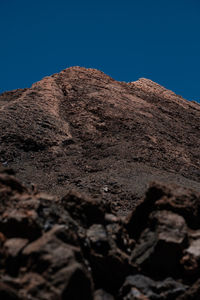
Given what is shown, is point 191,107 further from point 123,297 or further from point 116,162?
point 123,297

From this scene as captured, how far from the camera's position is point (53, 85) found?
25594mm

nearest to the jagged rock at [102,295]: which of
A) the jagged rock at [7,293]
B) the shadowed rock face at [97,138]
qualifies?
the jagged rock at [7,293]

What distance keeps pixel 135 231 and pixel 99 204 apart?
1.15 meters

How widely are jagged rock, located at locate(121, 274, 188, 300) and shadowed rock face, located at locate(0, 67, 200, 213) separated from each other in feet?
21.8

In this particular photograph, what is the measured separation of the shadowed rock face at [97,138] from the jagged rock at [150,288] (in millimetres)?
6630

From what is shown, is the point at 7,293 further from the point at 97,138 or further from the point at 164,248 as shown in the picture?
the point at 97,138

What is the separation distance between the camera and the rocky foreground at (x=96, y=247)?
17.2 ft

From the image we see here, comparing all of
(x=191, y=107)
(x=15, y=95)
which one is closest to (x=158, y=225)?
(x=15, y=95)

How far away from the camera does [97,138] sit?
19.9 meters

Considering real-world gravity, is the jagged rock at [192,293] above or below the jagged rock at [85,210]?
below

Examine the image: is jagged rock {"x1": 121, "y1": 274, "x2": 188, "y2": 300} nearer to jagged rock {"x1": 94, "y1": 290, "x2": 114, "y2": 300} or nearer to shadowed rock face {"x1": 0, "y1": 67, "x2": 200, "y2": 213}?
jagged rock {"x1": 94, "y1": 290, "x2": 114, "y2": 300}

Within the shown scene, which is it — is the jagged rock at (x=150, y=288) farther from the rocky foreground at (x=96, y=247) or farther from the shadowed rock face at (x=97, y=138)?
the shadowed rock face at (x=97, y=138)

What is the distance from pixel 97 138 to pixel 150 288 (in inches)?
543

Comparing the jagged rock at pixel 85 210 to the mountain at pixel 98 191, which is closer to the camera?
the mountain at pixel 98 191
